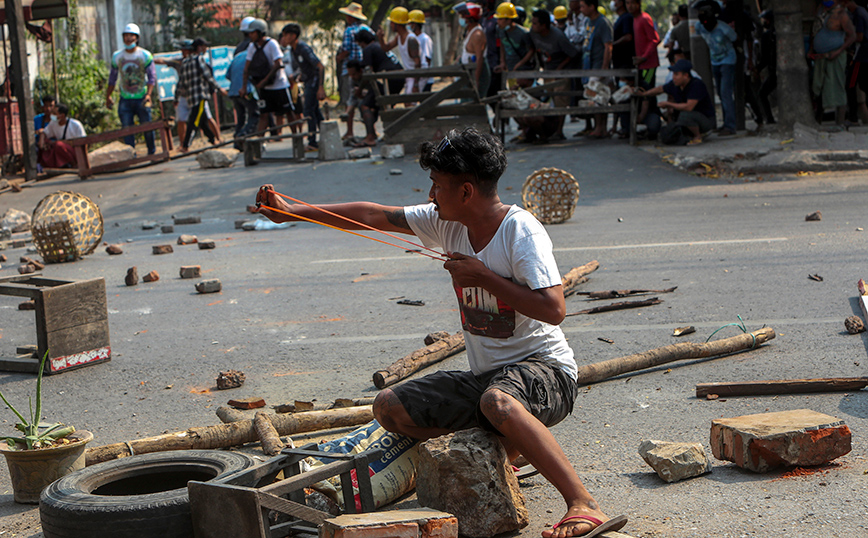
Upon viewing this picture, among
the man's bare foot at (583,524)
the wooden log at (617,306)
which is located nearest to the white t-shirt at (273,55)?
the wooden log at (617,306)

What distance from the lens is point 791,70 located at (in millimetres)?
13734

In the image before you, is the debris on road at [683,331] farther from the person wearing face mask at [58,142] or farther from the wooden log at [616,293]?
the person wearing face mask at [58,142]

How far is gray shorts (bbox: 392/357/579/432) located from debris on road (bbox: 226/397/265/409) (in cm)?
141

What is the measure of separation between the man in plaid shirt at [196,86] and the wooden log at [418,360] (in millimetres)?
13125

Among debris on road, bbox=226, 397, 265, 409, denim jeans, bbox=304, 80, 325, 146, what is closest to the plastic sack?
denim jeans, bbox=304, 80, 325, 146

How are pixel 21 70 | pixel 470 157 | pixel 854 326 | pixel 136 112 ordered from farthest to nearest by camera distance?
pixel 136 112, pixel 21 70, pixel 854 326, pixel 470 157

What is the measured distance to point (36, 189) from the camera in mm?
15188

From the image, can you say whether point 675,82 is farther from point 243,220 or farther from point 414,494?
point 414,494

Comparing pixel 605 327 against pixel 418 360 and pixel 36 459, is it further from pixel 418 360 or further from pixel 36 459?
pixel 36 459

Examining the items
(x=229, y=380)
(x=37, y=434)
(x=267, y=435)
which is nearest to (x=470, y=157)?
(x=267, y=435)

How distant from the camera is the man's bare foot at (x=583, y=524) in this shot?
287 centimetres

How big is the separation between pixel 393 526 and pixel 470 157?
1.42 metres

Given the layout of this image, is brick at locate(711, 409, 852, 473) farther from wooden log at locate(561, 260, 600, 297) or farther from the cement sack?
→ wooden log at locate(561, 260, 600, 297)

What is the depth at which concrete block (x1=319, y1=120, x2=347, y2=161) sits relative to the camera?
1556 centimetres
